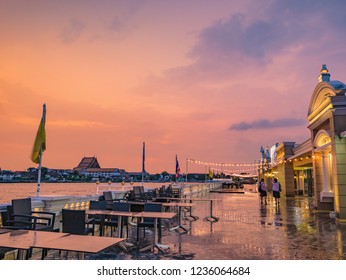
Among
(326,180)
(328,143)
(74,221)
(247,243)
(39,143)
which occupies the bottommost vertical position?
(247,243)

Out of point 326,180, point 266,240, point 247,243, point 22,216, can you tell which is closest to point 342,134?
point 326,180

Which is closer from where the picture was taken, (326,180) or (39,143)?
(39,143)

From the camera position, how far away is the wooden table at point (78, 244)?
98.1 inches

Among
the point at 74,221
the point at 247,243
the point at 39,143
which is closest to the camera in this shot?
the point at 74,221

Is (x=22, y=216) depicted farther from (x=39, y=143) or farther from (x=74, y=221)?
(x=39, y=143)

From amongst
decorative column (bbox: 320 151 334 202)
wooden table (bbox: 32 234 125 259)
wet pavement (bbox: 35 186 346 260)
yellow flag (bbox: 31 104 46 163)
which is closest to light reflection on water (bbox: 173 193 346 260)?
wet pavement (bbox: 35 186 346 260)

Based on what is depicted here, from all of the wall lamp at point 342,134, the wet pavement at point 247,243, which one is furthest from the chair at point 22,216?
the wall lamp at point 342,134

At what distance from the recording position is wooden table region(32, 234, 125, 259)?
2.49 metres

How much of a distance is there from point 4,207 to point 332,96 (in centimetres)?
972

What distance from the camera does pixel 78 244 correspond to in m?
2.67

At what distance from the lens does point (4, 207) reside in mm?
5070

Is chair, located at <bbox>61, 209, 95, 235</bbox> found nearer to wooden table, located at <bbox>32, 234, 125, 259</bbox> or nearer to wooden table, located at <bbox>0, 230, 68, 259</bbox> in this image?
wooden table, located at <bbox>0, 230, 68, 259</bbox>
